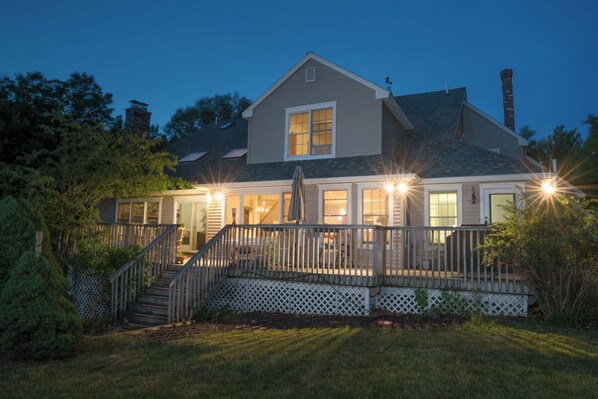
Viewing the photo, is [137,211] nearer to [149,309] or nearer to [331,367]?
[149,309]

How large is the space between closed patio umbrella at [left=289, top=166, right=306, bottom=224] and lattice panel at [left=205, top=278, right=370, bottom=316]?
1.81m

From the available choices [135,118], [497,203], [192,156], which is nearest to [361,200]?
[497,203]

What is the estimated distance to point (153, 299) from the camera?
944 centimetres

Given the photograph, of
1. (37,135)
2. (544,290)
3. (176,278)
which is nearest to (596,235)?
(544,290)

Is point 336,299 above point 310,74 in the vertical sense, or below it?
below

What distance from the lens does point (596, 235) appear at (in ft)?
23.1

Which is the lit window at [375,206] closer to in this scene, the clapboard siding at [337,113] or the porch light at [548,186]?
the clapboard siding at [337,113]

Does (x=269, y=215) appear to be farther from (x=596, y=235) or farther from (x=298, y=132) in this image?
(x=596, y=235)

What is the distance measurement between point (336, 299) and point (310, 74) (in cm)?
790

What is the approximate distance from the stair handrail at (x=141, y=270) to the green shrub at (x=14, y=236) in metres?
2.18

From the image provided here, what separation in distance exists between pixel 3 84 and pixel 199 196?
31.0ft

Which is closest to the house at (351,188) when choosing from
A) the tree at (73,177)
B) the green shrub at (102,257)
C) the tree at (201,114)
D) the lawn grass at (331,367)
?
the lawn grass at (331,367)

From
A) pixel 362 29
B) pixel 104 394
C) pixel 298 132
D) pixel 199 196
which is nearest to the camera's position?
pixel 104 394

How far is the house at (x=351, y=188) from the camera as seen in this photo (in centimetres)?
930
